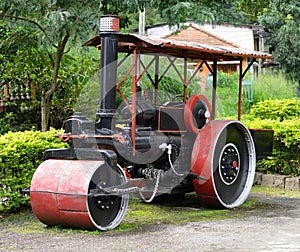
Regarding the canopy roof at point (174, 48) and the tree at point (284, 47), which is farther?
the tree at point (284, 47)

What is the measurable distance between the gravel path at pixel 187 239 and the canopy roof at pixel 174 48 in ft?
7.13

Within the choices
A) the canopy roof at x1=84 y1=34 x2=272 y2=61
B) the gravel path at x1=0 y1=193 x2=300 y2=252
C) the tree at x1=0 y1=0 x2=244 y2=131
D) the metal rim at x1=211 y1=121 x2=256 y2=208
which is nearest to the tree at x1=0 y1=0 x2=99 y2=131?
the tree at x1=0 y1=0 x2=244 y2=131

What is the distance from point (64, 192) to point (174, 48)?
254 centimetres

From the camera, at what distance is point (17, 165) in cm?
816

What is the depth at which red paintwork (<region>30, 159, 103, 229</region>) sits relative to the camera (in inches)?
276

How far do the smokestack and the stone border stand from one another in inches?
175

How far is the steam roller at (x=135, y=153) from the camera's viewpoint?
7184mm

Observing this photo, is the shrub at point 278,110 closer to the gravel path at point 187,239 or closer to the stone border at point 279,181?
the stone border at point 279,181

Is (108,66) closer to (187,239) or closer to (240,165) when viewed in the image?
(187,239)

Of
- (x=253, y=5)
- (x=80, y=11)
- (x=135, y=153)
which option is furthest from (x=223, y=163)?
(x=253, y=5)

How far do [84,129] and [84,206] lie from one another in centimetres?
114

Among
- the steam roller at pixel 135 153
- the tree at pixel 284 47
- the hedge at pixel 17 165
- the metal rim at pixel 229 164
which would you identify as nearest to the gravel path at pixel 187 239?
the steam roller at pixel 135 153

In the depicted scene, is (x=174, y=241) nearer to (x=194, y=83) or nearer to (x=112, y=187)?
(x=112, y=187)

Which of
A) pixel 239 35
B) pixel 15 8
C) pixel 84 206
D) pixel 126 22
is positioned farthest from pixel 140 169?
pixel 239 35
